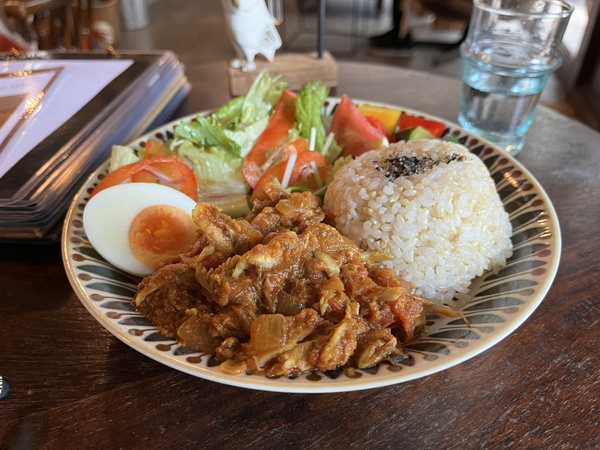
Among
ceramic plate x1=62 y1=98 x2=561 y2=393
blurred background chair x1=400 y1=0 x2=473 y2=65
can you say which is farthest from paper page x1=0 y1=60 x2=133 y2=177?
blurred background chair x1=400 y1=0 x2=473 y2=65

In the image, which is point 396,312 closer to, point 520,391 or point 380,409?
point 380,409

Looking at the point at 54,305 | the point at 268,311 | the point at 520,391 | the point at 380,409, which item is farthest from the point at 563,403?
the point at 54,305

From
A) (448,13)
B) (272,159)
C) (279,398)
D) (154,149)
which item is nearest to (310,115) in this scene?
(272,159)

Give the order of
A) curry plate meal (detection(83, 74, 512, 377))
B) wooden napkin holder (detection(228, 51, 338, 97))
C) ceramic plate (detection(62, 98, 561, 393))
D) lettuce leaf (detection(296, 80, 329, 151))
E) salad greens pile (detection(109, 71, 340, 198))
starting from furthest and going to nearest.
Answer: wooden napkin holder (detection(228, 51, 338, 97)) → lettuce leaf (detection(296, 80, 329, 151)) → salad greens pile (detection(109, 71, 340, 198)) → curry plate meal (detection(83, 74, 512, 377)) → ceramic plate (detection(62, 98, 561, 393))

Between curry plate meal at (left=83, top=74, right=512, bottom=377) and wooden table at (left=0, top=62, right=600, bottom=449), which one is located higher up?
curry plate meal at (left=83, top=74, right=512, bottom=377)

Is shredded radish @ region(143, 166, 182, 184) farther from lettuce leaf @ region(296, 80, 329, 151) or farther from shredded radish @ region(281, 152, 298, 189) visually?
lettuce leaf @ region(296, 80, 329, 151)

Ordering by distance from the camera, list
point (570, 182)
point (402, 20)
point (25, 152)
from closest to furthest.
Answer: point (25, 152), point (570, 182), point (402, 20)
